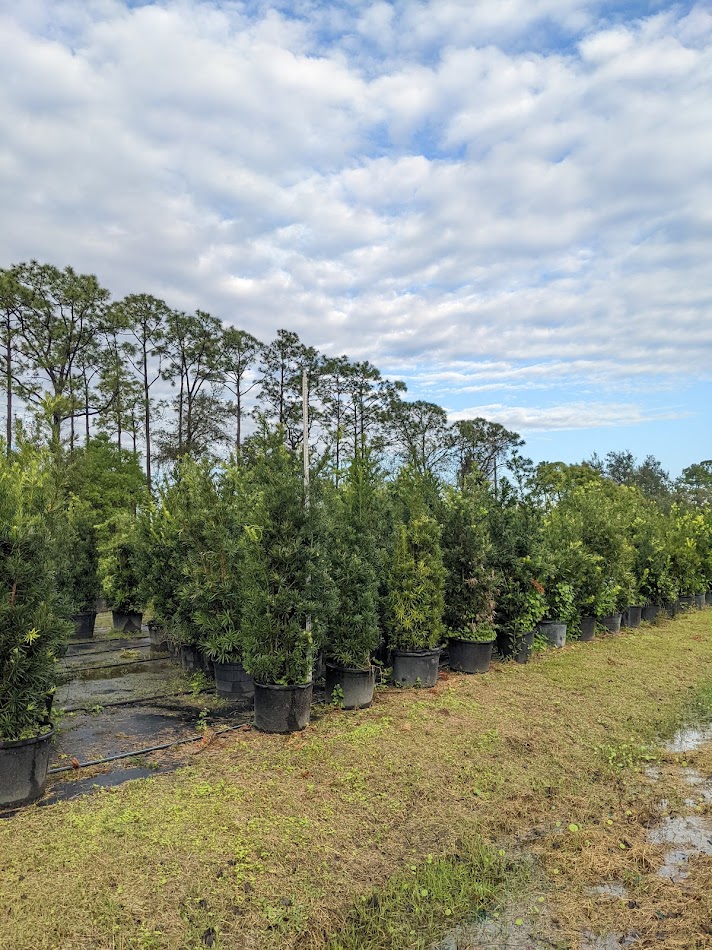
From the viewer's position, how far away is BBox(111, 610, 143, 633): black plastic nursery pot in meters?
10.2

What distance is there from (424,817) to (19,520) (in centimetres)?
300

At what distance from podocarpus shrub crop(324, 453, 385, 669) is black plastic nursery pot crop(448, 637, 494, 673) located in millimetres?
1711

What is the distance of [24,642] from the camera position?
3486 mm

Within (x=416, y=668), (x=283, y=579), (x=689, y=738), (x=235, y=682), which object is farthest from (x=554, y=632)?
(x=283, y=579)

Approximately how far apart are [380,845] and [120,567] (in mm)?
7814

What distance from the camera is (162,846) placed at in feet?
9.44

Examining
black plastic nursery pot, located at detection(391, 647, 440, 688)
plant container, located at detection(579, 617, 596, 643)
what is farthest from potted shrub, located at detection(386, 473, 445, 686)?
plant container, located at detection(579, 617, 596, 643)

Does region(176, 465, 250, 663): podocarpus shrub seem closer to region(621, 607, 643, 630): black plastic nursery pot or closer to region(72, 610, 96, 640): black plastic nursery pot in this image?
region(72, 610, 96, 640): black plastic nursery pot

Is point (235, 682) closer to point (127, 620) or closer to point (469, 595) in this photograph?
point (469, 595)

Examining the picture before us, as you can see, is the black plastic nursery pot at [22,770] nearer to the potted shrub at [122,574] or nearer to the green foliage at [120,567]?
the potted shrub at [122,574]

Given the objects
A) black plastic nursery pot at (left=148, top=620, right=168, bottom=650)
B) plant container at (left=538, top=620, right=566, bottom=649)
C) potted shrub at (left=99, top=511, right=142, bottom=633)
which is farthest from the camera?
potted shrub at (left=99, top=511, right=142, bottom=633)

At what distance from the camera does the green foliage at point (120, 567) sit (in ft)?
30.3

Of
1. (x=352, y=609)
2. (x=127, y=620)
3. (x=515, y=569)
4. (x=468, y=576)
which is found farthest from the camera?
(x=127, y=620)

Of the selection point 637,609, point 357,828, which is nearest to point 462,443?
point 637,609
